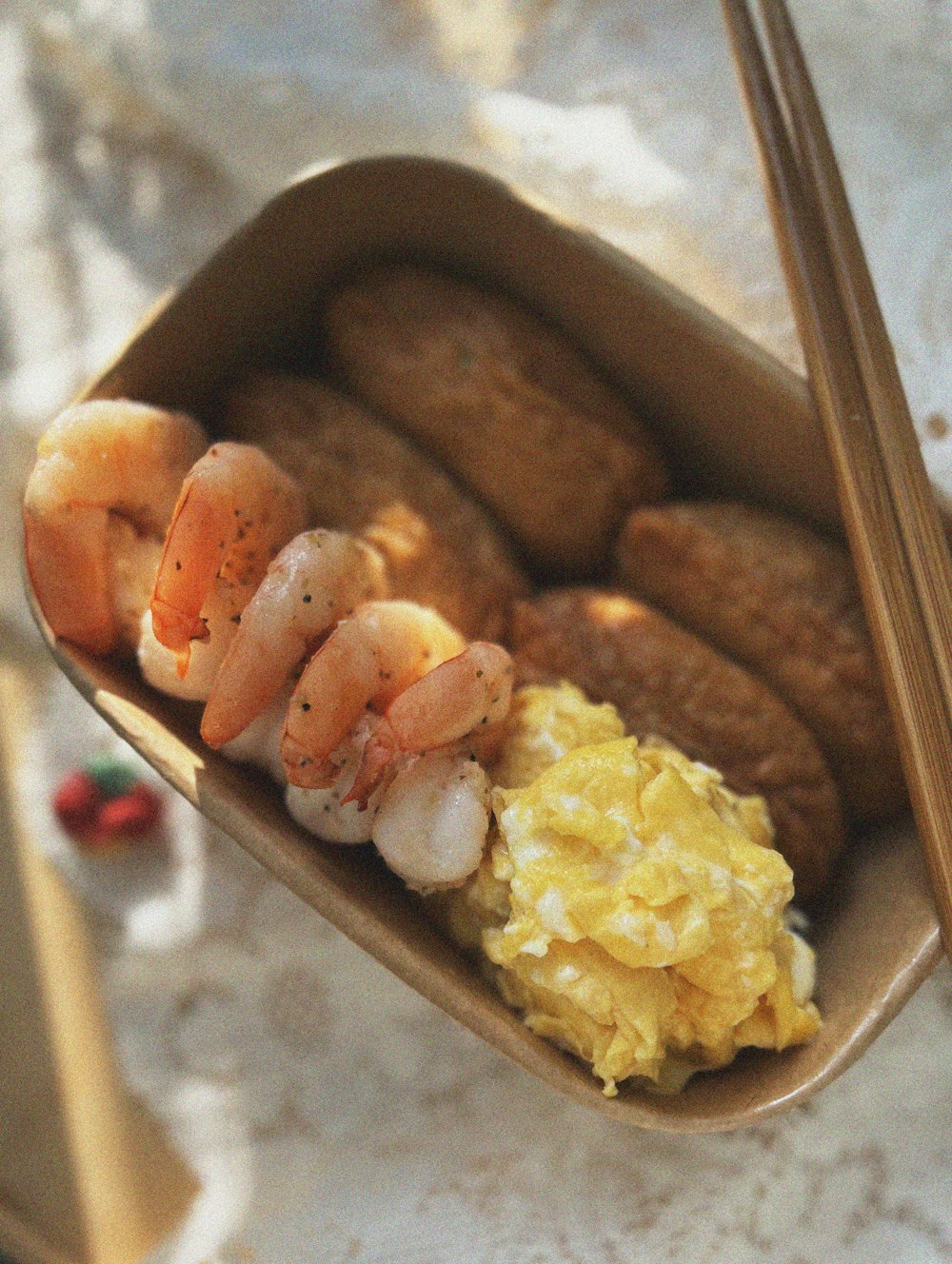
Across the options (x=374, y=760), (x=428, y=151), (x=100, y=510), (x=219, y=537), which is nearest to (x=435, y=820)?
(x=374, y=760)

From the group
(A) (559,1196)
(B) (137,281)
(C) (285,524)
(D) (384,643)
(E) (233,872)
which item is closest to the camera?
(D) (384,643)

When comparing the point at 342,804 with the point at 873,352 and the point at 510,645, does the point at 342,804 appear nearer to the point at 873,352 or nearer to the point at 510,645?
the point at 510,645

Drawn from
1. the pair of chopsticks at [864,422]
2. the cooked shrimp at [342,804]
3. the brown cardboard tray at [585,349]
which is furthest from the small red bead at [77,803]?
the pair of chopsticks at [864,422]

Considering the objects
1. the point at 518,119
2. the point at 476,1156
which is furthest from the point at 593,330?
the point at 476,1156

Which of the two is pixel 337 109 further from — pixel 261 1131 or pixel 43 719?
Result: pixel 261 1131

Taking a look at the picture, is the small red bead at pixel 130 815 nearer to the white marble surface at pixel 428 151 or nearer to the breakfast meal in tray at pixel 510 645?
the white marble surface at pixel 428 151

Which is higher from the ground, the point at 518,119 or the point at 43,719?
the point at 518,119
